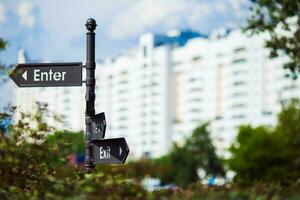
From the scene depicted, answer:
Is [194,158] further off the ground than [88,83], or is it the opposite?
[194,158]

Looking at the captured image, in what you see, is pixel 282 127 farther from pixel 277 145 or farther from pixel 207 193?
pixel 207 193

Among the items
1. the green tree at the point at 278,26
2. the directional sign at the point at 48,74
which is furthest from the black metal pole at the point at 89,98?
the green tree at the point at 278,26

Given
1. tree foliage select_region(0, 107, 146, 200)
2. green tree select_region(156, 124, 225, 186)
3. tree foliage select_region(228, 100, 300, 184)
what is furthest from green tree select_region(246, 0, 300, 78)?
green tree select_region(156, 124, 225, 186)

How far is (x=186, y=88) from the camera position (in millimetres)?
167500

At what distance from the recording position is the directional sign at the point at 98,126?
8297 millimetres

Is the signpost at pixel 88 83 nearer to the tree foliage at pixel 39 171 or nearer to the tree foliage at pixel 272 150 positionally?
the tree foliage at pixel 39 171

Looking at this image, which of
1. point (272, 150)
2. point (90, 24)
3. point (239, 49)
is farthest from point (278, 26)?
point (239, 49)

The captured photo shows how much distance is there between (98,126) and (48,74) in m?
0.83

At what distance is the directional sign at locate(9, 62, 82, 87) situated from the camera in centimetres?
861

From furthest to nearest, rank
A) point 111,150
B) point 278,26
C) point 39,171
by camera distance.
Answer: point 278,26
point 39,171
point 111,150

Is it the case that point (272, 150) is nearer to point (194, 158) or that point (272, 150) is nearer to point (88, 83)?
point (194, 158)

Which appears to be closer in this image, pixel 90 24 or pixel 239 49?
pixel 90 24

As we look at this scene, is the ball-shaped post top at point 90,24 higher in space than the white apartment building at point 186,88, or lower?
lower

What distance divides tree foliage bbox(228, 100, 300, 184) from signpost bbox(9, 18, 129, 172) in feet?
149
